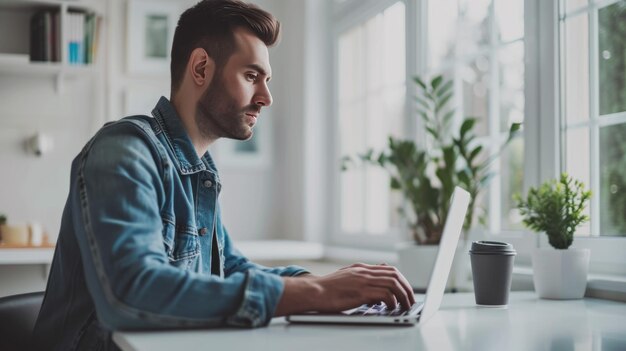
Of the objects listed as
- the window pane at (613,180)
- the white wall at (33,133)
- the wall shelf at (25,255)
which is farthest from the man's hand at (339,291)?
the white wall at (33,133)

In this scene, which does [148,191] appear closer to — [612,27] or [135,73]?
[612,27]

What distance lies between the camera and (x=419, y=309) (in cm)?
132

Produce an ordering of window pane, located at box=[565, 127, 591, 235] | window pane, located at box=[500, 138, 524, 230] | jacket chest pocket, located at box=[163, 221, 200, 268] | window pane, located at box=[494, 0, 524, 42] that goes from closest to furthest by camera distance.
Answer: jacket chest pocket, located at box=[163, 221, 200, 268]
window pane, located at box=[565, 127, 591, 235]
window pane, located at box=[494, 0, 524, 42]
window pane, located at box=[500, 138, 524, 230]

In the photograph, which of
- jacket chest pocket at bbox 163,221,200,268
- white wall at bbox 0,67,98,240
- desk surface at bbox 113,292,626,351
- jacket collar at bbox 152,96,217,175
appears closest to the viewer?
desk surface at bbox 113,292,626,351

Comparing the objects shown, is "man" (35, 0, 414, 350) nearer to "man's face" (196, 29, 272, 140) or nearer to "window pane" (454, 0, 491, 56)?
"man's face" (196, 29, 272, 140)

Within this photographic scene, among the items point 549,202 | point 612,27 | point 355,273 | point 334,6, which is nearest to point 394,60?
point 334,6

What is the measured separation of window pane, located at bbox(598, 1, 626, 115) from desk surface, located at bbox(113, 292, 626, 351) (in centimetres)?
80

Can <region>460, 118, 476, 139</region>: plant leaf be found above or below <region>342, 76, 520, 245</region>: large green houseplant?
above

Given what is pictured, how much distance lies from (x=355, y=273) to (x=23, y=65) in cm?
284

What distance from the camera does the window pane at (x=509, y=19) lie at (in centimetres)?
252

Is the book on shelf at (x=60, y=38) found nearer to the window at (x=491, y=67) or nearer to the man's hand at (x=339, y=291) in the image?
the window at (x=491, y=67)

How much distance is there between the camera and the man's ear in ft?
5.18

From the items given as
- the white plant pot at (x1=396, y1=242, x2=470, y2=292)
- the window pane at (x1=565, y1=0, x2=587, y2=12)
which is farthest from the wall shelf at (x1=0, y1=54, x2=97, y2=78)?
the window pane at (x1=565, y1=0, x2=587, y2=12)

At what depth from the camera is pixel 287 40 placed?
166 inches
